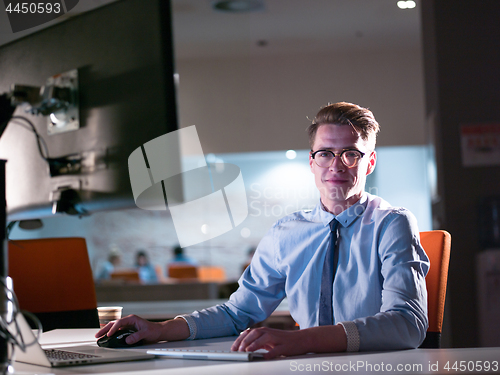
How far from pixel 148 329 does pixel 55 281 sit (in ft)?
2.84

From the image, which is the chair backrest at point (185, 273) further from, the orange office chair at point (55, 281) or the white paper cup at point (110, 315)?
the white paper cup at point (110, 315)

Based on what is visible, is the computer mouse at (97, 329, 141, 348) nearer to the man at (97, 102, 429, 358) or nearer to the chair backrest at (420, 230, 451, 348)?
the man at (97, 102, 429, 358)

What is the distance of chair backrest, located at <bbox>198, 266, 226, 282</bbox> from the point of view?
704cm

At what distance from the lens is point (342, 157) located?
1312mm

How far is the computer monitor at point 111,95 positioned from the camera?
0.81 metres

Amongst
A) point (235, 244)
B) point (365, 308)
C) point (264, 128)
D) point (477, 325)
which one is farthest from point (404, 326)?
point (235, 244)

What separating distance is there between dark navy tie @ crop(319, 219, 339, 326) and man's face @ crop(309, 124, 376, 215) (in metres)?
0.11

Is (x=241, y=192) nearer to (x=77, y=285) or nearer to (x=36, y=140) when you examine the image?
(x=77, y=285)

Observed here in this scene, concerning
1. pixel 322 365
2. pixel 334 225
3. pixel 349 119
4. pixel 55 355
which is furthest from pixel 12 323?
pixel 349 119

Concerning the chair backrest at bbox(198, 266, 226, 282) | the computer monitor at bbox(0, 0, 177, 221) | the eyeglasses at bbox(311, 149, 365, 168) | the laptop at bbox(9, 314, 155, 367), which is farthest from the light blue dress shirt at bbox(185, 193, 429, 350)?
the chair backrest at bbox(198, 266, 226, 282)

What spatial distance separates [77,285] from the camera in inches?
70.7

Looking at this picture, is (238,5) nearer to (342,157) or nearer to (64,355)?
(342,157)

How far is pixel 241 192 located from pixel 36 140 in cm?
174

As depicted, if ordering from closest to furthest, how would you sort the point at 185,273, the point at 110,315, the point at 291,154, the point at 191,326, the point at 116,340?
the point at 116,340, the point at 191,326, the point at 110,315, the point at 291,154, the point at 185,273
